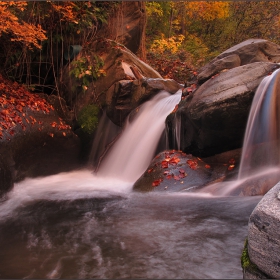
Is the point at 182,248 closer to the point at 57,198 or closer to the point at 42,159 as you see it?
the point at 57,198

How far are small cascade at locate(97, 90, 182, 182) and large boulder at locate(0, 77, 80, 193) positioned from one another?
3.57ft

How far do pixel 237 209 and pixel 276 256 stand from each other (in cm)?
241

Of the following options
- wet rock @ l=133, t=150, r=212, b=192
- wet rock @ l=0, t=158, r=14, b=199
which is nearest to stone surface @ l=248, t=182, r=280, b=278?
wet rock @ l=133, t=150, r=212, b=192

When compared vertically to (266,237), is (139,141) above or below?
below

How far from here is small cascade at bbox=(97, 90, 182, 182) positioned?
26.7 feet

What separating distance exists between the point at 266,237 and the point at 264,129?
3988mm

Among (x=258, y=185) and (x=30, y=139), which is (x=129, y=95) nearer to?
(x=30, y=139)

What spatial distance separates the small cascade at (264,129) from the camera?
20.1ft

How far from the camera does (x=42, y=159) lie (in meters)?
8.27

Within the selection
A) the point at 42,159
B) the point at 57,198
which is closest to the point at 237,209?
the point at 57,198

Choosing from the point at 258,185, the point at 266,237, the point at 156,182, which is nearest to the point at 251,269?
the point at 266,237

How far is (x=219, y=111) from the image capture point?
257 inches

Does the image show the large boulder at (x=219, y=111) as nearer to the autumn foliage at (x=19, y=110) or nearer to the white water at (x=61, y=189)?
the white water at (x=61, y=189)

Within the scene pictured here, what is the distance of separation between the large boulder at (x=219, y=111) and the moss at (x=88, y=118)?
2.78 metres
